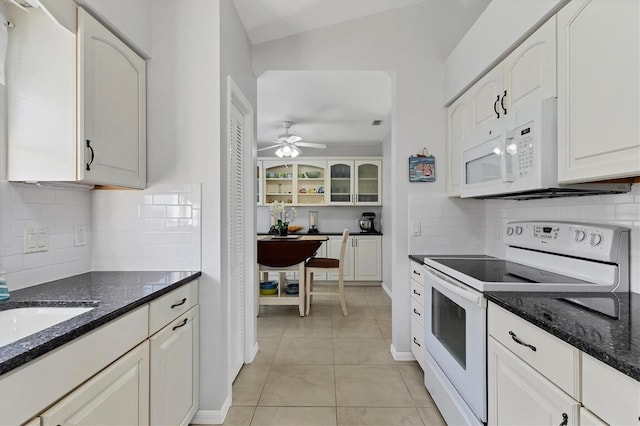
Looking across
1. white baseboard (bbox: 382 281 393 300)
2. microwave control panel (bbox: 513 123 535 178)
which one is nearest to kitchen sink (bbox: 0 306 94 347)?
microwave control panel (bbox: 513 123 535 178)

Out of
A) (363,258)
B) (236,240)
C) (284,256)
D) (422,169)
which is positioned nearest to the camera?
(236,240)

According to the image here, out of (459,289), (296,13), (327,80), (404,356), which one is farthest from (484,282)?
(327,80)

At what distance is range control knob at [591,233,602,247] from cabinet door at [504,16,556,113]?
25.5 inches

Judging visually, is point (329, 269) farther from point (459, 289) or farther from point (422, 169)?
point (459, 289)

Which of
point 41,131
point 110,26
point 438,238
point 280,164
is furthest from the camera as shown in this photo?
point 280,164

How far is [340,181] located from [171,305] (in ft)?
15.1

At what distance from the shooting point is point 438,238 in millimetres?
2744

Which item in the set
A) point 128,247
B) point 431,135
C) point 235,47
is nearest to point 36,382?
point 128,247

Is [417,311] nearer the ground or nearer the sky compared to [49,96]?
nearer the ground

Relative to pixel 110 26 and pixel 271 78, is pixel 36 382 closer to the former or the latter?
pixel 110 26

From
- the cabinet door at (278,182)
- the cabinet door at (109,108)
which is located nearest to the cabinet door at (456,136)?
the cabinet door at (109,108)

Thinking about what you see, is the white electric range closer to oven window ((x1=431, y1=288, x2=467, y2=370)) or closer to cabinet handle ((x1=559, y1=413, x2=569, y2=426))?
oven window ((x1=431, y1=288, x2=467, y2=370))

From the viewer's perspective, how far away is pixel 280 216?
19.2ft

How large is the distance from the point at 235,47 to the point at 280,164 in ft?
12.2
